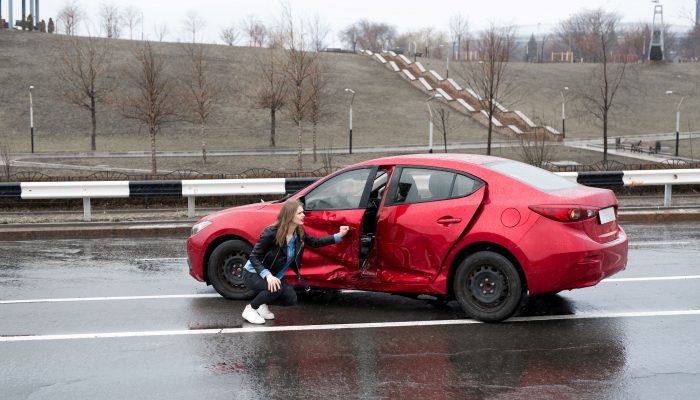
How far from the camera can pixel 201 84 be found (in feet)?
159

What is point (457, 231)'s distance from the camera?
25.4ft

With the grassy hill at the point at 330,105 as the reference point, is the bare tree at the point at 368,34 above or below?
above

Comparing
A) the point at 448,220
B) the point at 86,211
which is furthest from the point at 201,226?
the point at 86,211

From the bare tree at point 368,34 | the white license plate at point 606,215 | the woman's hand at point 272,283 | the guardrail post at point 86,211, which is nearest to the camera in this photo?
the woman's hand at point 272,283

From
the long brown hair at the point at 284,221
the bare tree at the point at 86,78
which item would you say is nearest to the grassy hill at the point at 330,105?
the bare tree at the point at 86,78

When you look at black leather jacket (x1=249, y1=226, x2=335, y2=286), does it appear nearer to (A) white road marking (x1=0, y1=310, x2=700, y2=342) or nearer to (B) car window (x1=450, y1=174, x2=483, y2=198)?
(A) white road marking (x1=0, y1=310, x2=700, y2=342)

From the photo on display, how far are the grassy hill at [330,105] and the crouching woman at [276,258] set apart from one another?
4516 cm

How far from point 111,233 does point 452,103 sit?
2144 inches

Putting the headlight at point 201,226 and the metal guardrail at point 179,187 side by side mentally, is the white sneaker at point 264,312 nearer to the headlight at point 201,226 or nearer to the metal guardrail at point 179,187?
the headlight at point 201,226

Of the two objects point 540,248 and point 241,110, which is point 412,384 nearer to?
point 540,248

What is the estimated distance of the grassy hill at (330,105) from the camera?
55719mm

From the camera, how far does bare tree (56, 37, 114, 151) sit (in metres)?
51.7

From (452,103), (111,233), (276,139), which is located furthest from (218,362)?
(452,103)

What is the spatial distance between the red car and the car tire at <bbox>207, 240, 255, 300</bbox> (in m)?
0.02
